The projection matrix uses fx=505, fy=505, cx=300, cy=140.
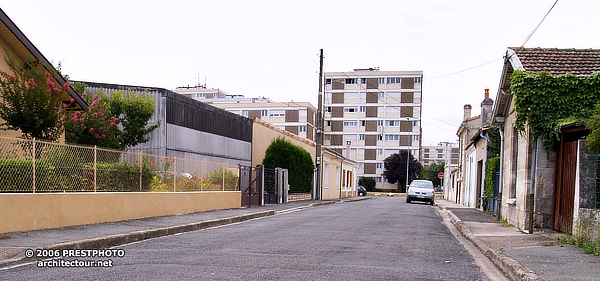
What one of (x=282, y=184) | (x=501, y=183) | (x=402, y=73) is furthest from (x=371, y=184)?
(x=501, y=183)

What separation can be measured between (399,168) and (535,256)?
66.8m

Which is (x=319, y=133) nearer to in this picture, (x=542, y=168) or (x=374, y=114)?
(x=542, y=168)

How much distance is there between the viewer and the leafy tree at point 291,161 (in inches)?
1030

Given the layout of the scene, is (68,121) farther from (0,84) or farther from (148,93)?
(148,93)

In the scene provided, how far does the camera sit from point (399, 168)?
7375 cm

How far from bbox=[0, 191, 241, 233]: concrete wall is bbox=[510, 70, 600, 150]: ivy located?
31.6ft

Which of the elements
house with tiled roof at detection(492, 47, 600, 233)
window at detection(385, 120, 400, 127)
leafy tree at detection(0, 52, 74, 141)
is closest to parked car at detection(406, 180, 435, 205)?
house with tiled roof at detection(492, 47, 600, 233)

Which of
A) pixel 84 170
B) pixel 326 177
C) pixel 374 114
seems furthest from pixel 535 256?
pixel 374 114

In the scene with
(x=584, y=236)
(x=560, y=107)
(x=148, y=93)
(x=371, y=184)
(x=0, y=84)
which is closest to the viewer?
(x=584, y=236)

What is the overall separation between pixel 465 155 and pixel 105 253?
28.8m

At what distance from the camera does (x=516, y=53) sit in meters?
13.0

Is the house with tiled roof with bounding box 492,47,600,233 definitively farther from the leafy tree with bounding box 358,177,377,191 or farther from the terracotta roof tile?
the leafy tree with bounding box 358,177,377,191

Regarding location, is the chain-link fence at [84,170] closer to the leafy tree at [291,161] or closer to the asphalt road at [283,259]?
the asphalt road at [283,259]

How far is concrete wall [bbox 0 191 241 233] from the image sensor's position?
915 cm
